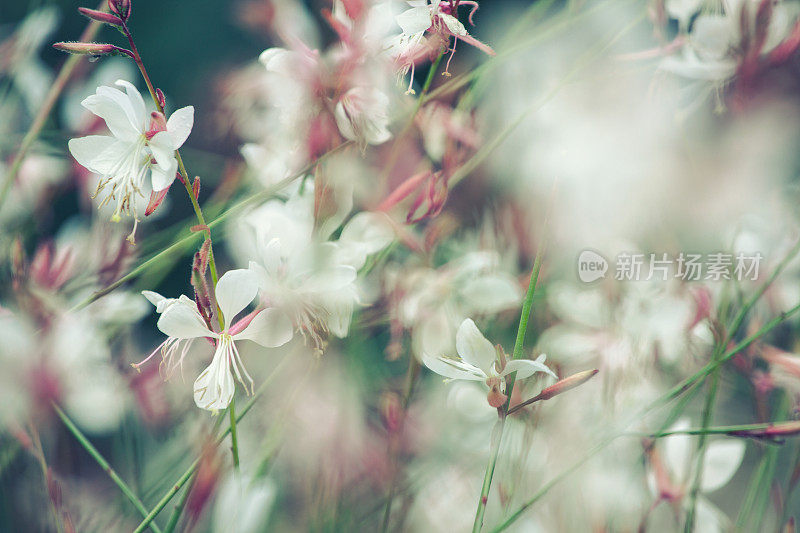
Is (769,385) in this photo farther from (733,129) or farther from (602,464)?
(733,129)

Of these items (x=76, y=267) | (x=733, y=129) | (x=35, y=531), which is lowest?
(x=35, y=531)

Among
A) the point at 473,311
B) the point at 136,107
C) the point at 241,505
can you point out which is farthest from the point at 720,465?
the point at 136,107

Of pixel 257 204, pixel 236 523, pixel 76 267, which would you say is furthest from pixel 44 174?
pixel 236 523

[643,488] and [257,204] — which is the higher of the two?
[257,204]

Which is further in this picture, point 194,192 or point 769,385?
point 769,385

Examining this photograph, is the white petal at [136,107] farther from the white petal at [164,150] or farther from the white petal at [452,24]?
the white petal at [452,24]

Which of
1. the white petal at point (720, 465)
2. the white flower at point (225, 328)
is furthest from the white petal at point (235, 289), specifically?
the white petal at point (720, 465)
